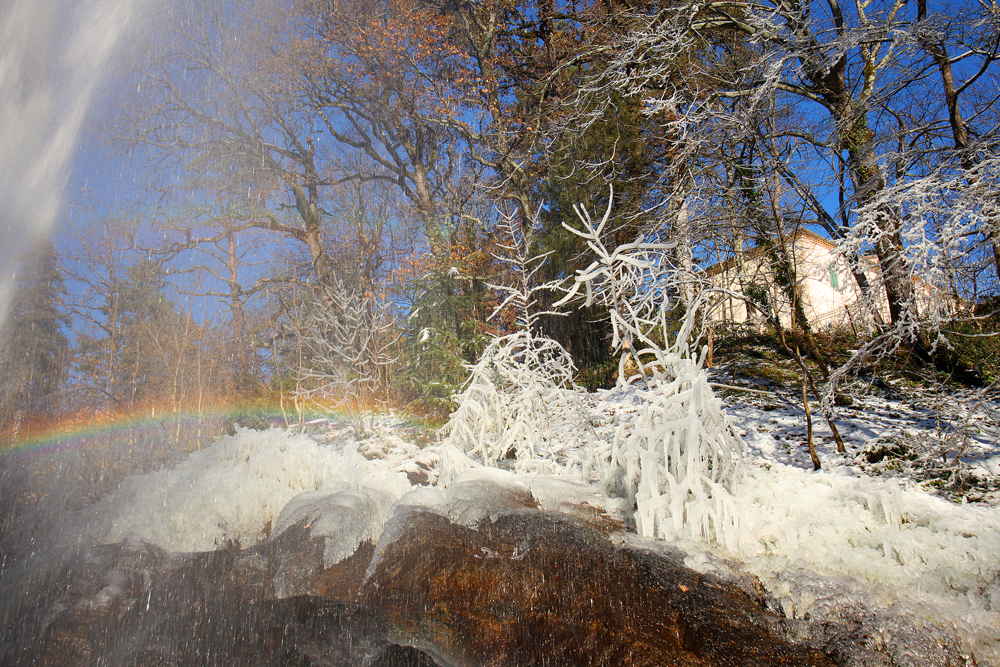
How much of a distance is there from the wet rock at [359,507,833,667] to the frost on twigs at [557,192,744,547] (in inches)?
21.5

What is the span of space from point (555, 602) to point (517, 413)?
3787mm

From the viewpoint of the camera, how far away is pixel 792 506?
4012 millimetres

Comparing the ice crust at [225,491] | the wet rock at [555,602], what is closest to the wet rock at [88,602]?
the ice crust at [225,491]

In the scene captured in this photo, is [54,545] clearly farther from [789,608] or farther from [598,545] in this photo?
[789,608]

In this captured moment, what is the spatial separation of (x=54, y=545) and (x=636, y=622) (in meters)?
5.91

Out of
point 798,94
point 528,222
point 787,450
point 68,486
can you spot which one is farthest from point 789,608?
point 68,486

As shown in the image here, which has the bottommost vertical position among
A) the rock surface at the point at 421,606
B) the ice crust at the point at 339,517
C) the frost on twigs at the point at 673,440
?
the rock surface at the point at 421,606

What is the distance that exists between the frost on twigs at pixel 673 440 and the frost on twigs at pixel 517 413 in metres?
1.96

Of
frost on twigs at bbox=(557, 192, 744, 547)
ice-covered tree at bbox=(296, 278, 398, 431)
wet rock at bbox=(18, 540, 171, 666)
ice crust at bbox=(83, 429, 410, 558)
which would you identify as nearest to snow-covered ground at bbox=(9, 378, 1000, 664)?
ice crust at bbox=(83, 429, 410, 558)

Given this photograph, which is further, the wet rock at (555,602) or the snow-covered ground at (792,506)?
the snow-covered ground at (792,506)

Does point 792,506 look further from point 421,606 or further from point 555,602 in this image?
point 421,606

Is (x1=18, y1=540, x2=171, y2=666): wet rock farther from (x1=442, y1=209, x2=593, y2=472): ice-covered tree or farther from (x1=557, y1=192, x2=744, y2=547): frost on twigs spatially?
(x1=557, y1=192, x2=744, y2=547): frost on twigs

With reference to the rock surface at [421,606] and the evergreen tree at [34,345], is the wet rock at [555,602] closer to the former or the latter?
the rock surface at [421,606]

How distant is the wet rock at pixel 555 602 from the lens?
2795 millimetres
